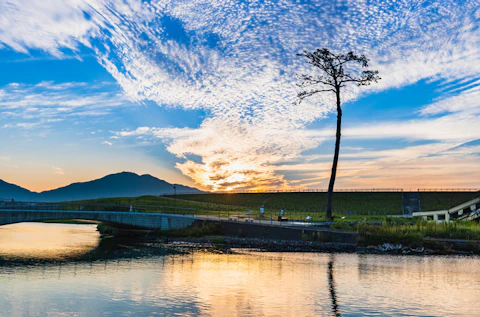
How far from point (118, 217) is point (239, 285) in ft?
131

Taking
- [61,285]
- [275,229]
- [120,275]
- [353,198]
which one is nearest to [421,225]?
[275,229]

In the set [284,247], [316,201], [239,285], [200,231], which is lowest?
[239,285]

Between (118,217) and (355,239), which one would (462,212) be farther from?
(118,217)

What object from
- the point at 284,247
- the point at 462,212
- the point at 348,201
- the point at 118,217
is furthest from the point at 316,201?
the point at 284,247

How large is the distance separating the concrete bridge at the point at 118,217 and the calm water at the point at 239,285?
1922 cm

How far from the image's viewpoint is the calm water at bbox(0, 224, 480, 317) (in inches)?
894

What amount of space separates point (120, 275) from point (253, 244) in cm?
2079

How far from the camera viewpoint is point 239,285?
28.6 meters

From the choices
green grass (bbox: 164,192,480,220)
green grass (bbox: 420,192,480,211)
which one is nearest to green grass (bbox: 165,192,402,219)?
green grass (bbox: 164,192,480,220)

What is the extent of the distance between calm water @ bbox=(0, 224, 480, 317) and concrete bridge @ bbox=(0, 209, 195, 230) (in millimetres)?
19219

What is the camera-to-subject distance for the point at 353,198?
429 feet

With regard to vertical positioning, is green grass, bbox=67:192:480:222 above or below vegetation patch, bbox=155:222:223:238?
above

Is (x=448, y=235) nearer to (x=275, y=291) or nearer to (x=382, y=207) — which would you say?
(x=275, y=291)

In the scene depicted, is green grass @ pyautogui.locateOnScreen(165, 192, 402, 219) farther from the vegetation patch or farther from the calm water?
the calm water
